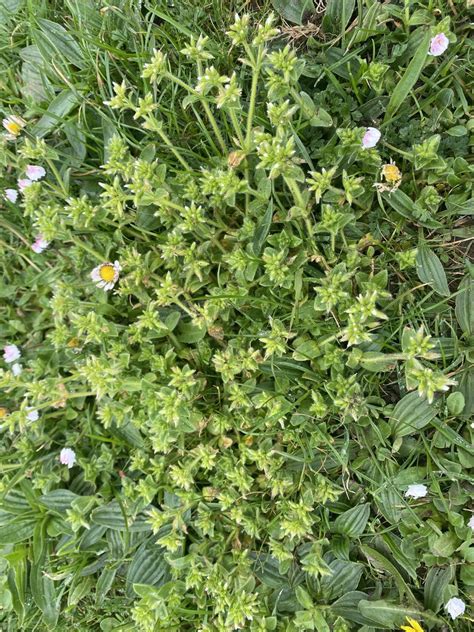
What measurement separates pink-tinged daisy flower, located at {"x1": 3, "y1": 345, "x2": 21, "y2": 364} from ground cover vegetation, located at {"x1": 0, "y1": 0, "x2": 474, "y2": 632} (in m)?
0.18

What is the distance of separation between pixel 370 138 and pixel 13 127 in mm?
1674

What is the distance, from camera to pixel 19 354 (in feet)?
9.83

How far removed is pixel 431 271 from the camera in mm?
2463

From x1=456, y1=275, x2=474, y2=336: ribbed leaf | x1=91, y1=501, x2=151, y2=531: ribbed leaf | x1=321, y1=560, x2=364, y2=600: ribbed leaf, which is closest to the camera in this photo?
x1=456, y1=275, x2=474, y2=336: ribbed leaf

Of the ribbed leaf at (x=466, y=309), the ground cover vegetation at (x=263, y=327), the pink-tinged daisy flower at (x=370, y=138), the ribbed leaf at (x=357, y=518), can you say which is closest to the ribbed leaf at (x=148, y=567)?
the ground cover vegetation at (x=263, y=327)

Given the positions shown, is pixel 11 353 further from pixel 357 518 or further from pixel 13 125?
pixel 357 518

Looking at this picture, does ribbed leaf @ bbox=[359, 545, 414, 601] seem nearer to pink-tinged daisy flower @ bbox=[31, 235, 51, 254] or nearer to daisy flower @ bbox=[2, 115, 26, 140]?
pink-tinged daisy flower @ bbox=[31, 235, 51, 254]

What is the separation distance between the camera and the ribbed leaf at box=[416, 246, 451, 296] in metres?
2.44

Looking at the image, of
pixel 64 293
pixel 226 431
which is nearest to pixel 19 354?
pixel 64 293

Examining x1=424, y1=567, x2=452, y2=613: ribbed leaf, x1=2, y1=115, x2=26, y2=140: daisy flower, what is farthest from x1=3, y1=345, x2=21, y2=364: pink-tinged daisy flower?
x1=424, y1=567, x2=452, y2=613: ribbed leaf

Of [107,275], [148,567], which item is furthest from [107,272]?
[148,567]

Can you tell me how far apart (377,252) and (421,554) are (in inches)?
53.1

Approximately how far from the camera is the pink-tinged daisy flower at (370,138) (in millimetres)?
2395

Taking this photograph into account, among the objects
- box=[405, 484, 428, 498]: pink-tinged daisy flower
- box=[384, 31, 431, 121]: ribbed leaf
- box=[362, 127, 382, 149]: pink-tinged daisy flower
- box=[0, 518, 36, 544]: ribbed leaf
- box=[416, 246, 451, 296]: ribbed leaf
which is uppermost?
box=[384, 31, 431, 121]: ribbed leaf
